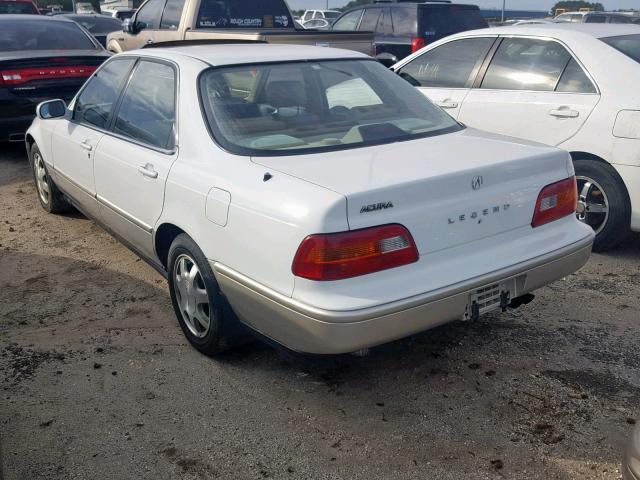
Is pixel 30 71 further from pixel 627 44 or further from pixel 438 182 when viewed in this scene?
pixel 438 182

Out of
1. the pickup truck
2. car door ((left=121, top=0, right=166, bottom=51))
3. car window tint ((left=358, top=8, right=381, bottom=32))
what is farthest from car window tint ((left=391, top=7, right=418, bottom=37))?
car door ((left=121, top=0, right=166, bottom=51))

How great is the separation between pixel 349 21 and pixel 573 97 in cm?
884

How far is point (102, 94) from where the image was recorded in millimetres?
4930

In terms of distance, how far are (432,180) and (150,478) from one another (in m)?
1.71

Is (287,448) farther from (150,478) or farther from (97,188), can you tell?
(97,188)

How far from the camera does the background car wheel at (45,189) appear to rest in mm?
6160

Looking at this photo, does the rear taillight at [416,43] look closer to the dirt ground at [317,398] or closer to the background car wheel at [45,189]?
the background car wheel at [45,189]

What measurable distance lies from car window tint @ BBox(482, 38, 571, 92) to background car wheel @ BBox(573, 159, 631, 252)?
77 cm

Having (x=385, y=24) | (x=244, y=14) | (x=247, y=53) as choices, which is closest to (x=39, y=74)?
(x=244, y=14)

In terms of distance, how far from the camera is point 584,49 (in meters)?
5.40

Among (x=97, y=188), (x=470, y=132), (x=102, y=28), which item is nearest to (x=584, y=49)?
(x=470, y=132)

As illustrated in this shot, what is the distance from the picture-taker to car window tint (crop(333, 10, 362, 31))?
521 inches

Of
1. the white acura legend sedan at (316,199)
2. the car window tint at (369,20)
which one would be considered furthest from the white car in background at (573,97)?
the car window tint at (369,20)

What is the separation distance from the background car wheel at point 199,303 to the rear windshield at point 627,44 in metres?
3.73
